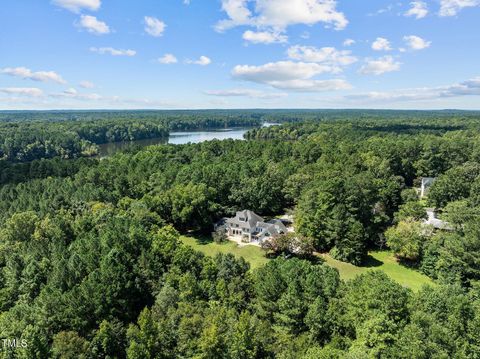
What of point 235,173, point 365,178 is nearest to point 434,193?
point 365,178

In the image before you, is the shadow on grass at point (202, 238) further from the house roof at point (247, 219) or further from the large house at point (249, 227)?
the house roof at point (247, 219)

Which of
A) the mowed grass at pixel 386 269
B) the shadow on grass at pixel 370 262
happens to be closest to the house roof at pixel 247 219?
the mowed grass at pixel 386 269

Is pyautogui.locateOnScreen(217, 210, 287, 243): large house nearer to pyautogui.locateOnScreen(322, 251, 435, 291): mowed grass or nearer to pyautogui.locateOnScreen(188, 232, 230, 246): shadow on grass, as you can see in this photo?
pyautogui.locateOnScreen(188, 232, 230, 246): shadow on grass

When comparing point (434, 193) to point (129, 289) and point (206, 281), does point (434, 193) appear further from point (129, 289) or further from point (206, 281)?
point (129, 289)

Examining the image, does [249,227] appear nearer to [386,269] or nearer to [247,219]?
[247,219]

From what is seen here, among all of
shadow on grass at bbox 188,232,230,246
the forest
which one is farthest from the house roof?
shadow on grass at bbox 188,232,230,246

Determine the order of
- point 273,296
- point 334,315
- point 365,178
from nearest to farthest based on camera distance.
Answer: point 334,315 → point 273,296 → point 365,178
